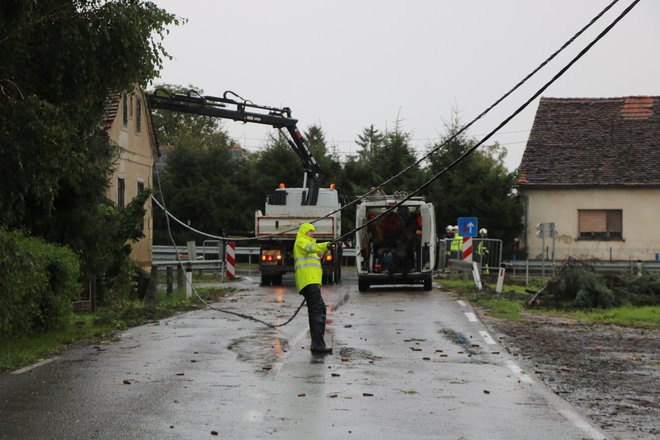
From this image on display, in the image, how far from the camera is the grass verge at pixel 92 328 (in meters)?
13.2

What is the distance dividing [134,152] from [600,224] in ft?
68.4

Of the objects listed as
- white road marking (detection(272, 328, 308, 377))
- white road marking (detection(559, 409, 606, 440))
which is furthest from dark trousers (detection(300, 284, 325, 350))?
white road marking (detection(559, 409, 606, 440))

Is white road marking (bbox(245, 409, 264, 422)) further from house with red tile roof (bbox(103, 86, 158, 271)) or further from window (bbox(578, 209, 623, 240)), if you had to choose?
window (bbox(578, 209, 623, 240))

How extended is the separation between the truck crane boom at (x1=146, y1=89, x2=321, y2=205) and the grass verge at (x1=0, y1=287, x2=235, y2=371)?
609 cm

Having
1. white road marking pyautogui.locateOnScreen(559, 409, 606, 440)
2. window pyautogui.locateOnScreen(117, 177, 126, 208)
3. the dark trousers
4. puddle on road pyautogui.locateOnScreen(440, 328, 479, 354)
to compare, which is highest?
window pyautogui.locateOnScreen(117, 177, 126, 208)

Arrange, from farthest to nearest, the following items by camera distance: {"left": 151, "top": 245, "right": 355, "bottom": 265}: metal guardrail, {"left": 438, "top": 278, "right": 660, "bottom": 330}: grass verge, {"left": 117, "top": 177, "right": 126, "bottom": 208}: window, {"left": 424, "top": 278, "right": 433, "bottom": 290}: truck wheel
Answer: {"left": 151, "top": 245, "right": 355, "bottom": 265}: metal guardrail → {"left": 117, "top": 177, "right": 126, "bottom": 208}: window → {"left": 424, "top": 278, "right": 433, "bottom": 290}: truck wheel → {"left": 438, "top": 278, "right": 660, "bottom": 330}: grass verge

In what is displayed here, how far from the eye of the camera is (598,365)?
13.1 m

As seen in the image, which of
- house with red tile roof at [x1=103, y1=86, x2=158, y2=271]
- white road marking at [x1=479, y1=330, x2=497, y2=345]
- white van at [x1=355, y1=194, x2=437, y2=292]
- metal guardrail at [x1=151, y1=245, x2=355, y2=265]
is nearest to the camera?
white road marking at [x1=479, y1=330, x2=497, y2=345]

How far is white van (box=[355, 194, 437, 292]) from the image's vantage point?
27.8 metres

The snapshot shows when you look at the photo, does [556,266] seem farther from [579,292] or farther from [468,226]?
[579,292]

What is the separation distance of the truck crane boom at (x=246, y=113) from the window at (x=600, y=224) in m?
17.1

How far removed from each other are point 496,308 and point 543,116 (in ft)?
94.3

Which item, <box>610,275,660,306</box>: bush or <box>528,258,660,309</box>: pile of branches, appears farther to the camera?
<box>610,275,660,306</box>: bush

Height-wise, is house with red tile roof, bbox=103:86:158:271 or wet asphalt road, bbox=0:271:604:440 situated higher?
house with red tile roof, bbox=103:86:158:271
